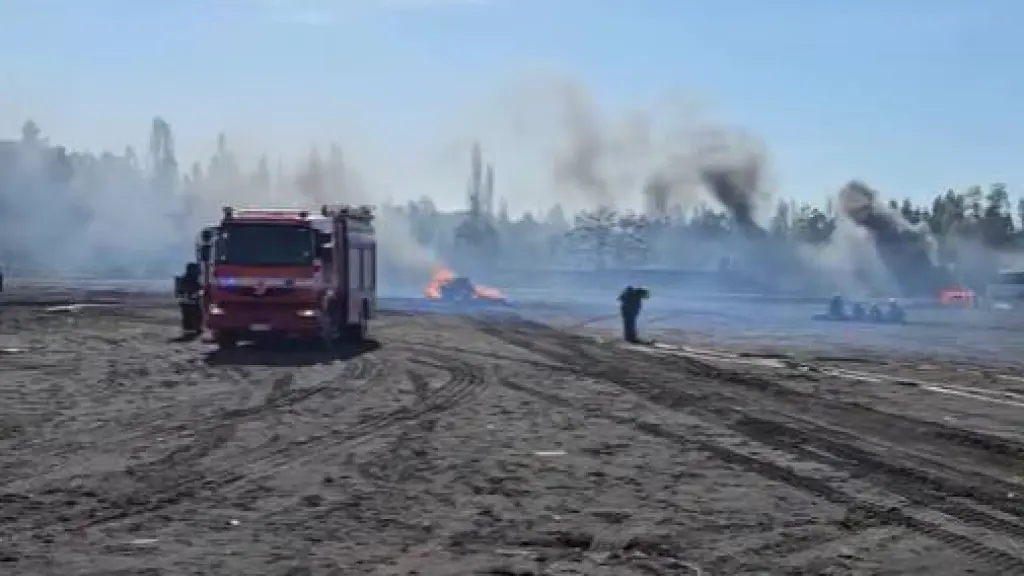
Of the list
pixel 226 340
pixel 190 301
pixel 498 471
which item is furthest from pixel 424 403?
pixel 190 301

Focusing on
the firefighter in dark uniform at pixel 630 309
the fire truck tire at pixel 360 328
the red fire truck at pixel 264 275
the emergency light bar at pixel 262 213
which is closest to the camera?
the red fire truck at pixel 264 275

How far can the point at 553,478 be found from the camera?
1252cm

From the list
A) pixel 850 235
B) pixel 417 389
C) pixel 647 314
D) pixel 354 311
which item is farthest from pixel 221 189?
pixel 417 389

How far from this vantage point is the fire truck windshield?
29.2 meters

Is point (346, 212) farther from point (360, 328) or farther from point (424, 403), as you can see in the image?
point (424, 403)

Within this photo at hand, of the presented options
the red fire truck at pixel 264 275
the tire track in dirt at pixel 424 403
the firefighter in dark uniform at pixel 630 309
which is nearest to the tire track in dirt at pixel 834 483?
the tire track in dirt at pixel 424 403

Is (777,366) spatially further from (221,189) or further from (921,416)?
(221,189)

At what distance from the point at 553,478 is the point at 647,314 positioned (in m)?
47.8

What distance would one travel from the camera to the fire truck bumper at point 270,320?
2928 centimetres

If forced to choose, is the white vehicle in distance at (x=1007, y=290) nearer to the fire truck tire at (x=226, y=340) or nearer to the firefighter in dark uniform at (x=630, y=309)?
the firefighter in dark uniform at (x=630, y=309)

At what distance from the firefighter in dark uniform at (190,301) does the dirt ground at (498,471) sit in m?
8.85

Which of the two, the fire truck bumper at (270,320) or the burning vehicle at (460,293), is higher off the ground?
the fire truck bumper at (270,320)

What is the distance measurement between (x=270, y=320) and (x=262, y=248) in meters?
1.57

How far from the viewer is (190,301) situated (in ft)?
118
